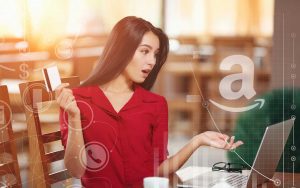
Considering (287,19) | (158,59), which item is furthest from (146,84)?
(287,19)

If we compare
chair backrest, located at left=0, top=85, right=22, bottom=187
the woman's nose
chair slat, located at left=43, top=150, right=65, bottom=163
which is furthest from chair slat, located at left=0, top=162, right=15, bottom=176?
the woman's nose

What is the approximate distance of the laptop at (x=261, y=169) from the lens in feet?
7.64

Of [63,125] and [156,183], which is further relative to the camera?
[63,125]

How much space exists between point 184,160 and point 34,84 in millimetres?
725

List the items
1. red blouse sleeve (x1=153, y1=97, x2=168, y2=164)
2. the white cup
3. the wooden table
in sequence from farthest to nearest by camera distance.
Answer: red blouse sleeve (x1=153, y1=97, x2=168, y2=164)
the wooden table
the white cup

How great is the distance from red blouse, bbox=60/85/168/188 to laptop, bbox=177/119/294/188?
23cm

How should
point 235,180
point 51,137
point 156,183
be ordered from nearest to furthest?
point 156,183
point 235,180
point 51,137

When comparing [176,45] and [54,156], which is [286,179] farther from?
[54,156]

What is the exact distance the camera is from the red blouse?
8.27 feet

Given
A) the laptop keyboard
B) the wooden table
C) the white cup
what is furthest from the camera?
the wooden table

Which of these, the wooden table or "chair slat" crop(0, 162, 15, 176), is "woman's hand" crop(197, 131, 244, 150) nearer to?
the wooden table

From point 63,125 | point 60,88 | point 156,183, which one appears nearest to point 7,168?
point 63,125

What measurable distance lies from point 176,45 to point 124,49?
22 cm

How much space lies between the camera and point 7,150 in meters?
2.60
